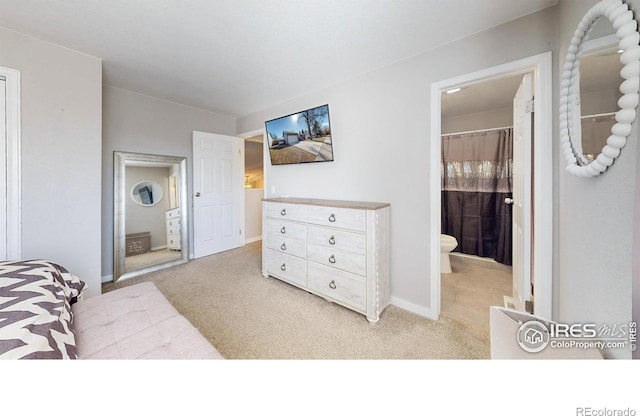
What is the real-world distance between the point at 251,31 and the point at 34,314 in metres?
1.97

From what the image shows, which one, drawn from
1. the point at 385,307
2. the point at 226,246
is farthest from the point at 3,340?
the point at 226,246

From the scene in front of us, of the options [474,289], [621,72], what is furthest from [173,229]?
[621,72]

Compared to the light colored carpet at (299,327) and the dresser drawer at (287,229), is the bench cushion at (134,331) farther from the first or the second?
the dresser drawer at (287,229)

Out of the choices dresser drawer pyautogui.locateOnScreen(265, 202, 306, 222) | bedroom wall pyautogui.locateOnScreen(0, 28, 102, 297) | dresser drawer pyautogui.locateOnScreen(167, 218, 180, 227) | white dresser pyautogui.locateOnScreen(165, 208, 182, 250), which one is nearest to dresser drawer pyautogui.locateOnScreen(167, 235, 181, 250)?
white dresser pyautogui.locateOnScreen(165, 208, 182, 250)

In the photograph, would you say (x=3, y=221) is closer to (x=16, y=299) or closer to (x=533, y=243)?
(x=16, y=299)

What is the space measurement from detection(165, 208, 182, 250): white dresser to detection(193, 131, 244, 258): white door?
0.22 m

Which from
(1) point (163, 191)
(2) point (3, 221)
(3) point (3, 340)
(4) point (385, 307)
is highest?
(1) point (163, 191)

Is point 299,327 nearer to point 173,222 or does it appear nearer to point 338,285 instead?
point 338,285

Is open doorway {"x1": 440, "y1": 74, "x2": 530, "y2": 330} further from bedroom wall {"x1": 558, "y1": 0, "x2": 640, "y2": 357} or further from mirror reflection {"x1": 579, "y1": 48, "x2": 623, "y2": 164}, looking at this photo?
mirror reflection {"x1": 579, "y1": 48, "x2": 623, "y2": 164}

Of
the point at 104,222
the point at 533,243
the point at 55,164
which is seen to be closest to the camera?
the point at 533,243

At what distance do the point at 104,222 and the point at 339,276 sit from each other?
2874 millimetres

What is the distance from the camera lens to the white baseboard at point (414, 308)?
1.89 metres

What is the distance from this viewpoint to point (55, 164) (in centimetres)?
182

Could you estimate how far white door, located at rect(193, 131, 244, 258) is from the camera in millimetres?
3418
